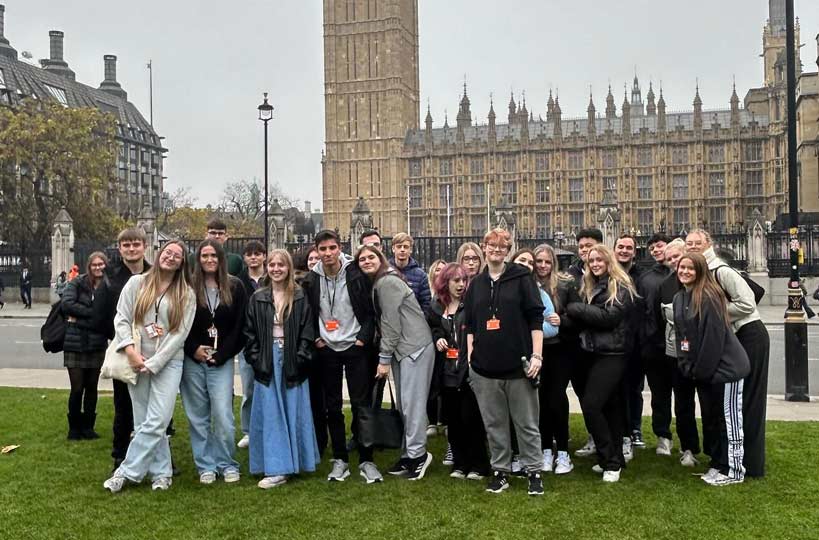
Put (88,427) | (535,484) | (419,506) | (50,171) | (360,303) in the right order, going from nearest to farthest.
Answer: (419,506)
(535,484)
(360,303)
(88,427)
(50,171)

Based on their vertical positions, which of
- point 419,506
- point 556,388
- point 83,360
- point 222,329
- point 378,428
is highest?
point 222,329

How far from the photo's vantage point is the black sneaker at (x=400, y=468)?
5.97 m

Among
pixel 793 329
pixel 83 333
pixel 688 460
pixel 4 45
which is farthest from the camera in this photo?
pixel 4 45

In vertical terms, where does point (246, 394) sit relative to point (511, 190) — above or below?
below

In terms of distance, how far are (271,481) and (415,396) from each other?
3.82 feet

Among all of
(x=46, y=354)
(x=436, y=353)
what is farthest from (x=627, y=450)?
(x=46, y=354)

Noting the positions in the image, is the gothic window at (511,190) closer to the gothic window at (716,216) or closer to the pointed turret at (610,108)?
the pointed turret at (610,108)

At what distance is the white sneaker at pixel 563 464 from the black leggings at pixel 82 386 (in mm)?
3993

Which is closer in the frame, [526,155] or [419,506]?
[419,506]

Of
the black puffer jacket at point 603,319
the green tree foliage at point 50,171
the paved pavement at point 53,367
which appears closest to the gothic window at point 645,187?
the green tree foliage at point 50,171

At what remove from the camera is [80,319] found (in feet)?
22.6

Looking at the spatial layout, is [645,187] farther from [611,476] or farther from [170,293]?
[170,293]

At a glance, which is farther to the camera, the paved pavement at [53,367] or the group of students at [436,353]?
the paved pavement at [53,367]

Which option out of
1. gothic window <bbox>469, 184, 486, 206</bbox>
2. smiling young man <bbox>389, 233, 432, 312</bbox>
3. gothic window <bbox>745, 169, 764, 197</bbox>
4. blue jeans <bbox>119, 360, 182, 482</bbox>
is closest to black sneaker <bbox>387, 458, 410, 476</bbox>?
smiling young man <bbox>389, 233, 432, 312</bbox>
